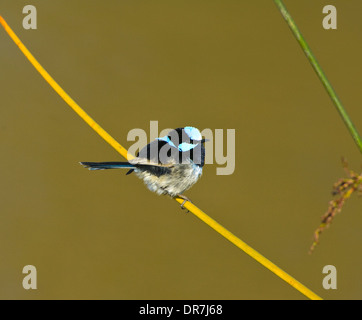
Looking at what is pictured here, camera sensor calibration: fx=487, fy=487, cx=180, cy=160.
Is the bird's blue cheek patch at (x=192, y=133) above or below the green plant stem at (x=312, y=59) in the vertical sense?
above

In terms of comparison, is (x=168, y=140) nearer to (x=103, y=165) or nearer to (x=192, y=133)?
(x=192, y=133)

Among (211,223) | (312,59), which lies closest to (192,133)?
(211,223)

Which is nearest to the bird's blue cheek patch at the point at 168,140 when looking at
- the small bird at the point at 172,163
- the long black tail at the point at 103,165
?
the small bird at the point at 172,163

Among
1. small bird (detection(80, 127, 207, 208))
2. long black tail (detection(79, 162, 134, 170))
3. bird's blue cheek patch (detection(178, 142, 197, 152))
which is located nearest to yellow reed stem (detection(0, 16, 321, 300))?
long black tail (detection(79, 162, 134, 170))

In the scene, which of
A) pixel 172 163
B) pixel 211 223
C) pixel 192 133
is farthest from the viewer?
pixel 192 133

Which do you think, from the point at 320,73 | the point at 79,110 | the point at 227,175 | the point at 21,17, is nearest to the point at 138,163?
the point at 79,110

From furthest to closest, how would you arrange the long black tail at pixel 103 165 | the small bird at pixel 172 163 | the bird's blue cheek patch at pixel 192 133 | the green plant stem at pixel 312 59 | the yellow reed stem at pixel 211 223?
1. the bird's blue cheek patch at pixel 192 133
2. the small bird at pixel 172 163
3. the long black tail at pixel 103 165
4. the yellow reed stem at pixel 211 223
5. the green plant stem at pixel 312 59

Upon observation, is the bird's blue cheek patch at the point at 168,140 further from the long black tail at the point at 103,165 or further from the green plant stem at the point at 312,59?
the green plant stem at the point at 312,59

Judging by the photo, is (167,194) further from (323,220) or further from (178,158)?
(323,220)

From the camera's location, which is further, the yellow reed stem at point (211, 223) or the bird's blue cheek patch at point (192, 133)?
the bird's blue cheek patch at point (192, 133)
